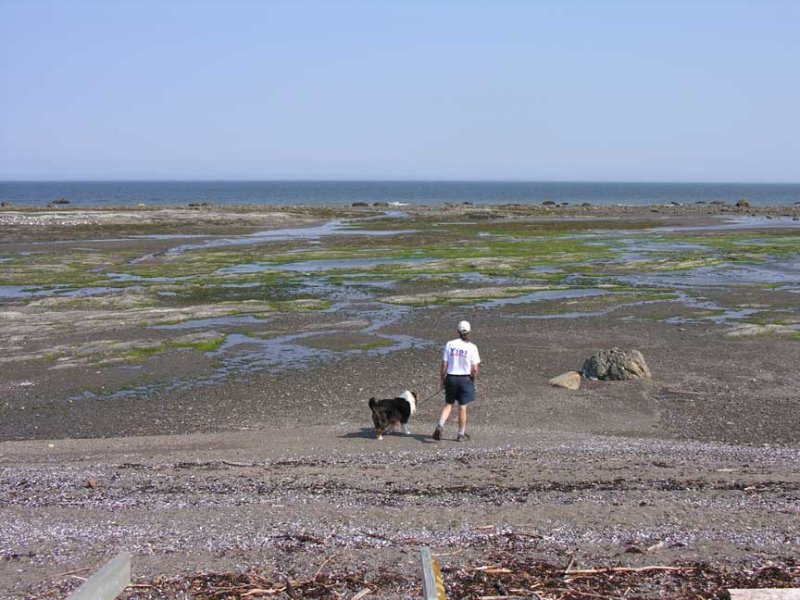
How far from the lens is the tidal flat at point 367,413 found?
10141 millimetres

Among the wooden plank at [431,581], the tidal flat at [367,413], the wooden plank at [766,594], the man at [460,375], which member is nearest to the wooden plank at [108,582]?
the tidal flat at [367,413]

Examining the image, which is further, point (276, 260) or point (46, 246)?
point (46, 246)

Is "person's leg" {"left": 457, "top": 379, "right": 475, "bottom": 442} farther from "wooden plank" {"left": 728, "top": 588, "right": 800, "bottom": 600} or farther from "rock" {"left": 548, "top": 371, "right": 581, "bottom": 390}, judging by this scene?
"wooden plank" {"left": 728, "top": 588, "right": 800, "bottom": 600}

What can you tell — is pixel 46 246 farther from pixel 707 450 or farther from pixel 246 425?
pixel 707 450

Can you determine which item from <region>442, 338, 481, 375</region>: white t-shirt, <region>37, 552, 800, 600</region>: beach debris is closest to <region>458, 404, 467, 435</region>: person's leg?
<region>442, 338, 481, 375</region>: white t-shirt

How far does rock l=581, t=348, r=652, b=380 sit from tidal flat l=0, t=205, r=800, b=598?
16.6 inches

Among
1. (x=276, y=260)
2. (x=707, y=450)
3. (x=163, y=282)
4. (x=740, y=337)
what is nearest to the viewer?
(x=707, y=450)

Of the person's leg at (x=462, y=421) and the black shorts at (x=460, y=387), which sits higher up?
the black shorts at (x=460, y=387)

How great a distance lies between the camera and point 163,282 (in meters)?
41.0

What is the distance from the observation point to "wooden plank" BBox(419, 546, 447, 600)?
24.2 feet

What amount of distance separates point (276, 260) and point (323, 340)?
24.8 m

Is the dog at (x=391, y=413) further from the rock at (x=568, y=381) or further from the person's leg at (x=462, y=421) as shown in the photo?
the rock at (x=568, y=381)

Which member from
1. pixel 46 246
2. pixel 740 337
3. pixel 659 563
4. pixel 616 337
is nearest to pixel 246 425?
pixel 659 563

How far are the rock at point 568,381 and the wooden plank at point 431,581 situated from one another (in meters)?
12.8
